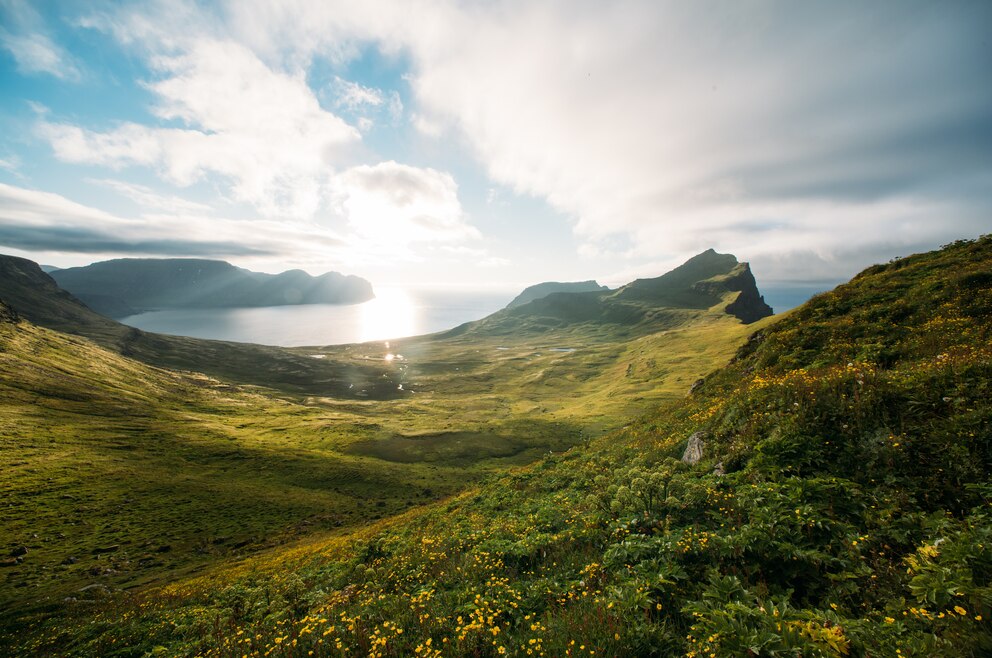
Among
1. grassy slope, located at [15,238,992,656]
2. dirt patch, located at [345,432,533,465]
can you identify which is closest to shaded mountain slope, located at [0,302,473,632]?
dirt patch, located at [345,432,533,465]

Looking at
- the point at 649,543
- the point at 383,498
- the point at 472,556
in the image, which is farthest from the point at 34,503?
the point at 649,543

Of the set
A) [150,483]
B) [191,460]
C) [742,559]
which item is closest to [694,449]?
[742,559]

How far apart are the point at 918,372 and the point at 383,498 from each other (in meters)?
55.9

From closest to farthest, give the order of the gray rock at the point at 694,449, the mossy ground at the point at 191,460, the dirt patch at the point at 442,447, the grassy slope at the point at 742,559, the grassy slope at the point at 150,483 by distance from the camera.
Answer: the grassy slope at the point at 742,559
the gray rock at the point at 694,449
the mossy ground at the point at 191,460
the grassy slope at the point at 150,483
the dirt patch at the point at 442,447

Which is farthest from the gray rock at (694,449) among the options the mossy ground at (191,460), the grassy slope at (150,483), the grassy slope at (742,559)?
the grassy slope at (150,483)

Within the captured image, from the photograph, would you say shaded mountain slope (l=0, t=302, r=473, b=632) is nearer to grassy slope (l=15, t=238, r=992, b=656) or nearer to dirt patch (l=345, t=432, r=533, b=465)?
dirt patch (l=345, t=432, r=533, b=465)

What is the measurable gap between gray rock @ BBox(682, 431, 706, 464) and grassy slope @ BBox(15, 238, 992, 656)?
0.49 meters

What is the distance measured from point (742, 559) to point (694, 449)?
30.8ft

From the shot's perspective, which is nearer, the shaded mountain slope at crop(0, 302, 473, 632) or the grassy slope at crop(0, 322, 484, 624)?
the shaded mountain slope at crop(0, 302, 473, 632)

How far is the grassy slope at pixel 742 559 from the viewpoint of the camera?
572 centimetres

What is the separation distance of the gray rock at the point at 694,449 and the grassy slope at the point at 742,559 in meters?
0.49

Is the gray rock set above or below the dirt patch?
above

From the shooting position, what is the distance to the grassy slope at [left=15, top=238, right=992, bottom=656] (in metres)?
5.72

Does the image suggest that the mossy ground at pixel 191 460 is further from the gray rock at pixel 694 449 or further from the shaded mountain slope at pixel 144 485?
the gray rock at pixel 694 449
